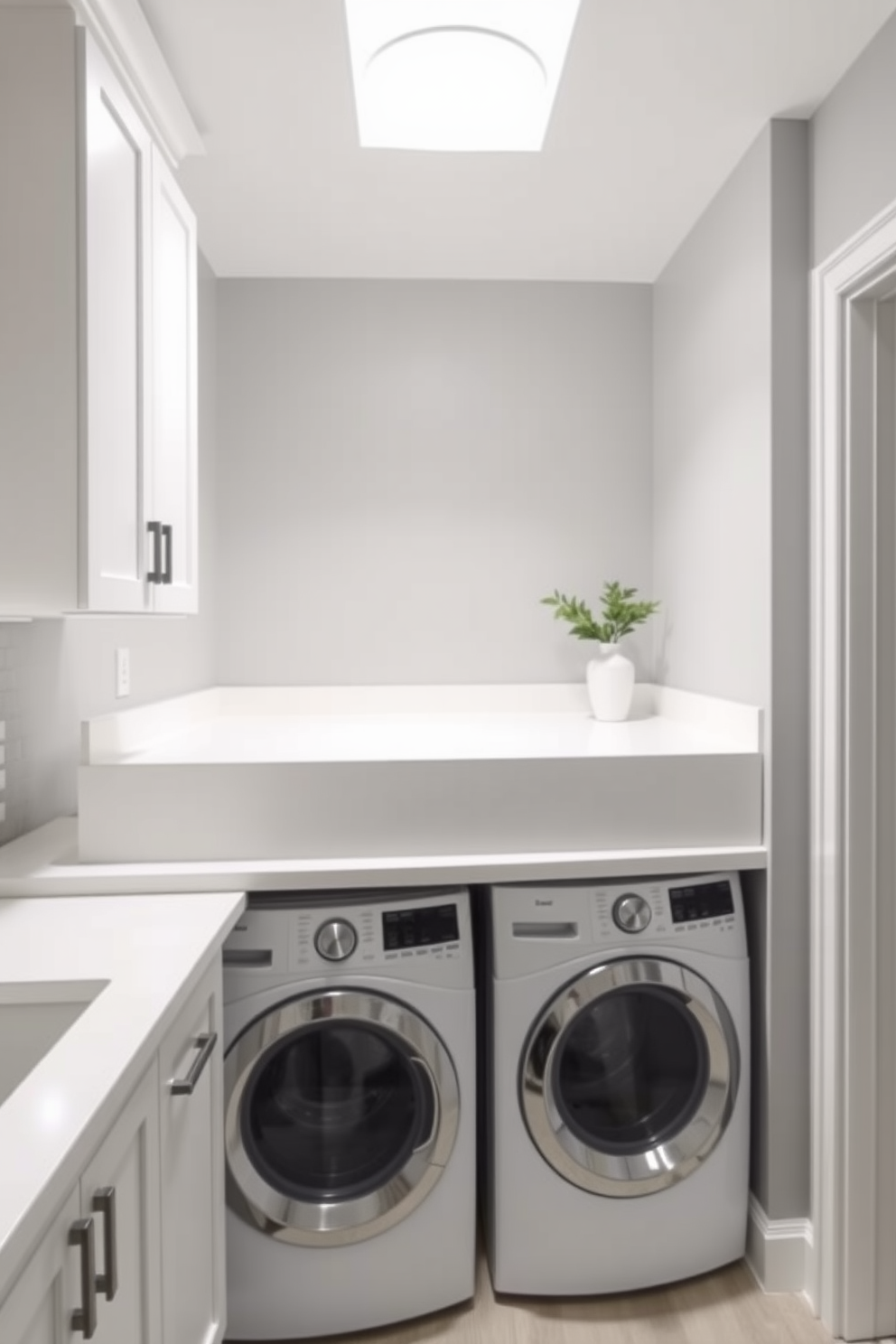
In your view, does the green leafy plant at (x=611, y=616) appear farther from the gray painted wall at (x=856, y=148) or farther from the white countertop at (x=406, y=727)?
the gray painted wall at (x=856, y=148)

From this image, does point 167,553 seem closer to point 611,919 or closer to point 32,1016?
point 32,1016

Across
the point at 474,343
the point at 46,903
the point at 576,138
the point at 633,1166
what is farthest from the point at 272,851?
the point at 474,343

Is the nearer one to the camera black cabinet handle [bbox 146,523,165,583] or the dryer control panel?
black cabinet handle [bbox 146,523,165,583]

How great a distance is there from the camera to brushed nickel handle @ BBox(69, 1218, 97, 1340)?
2.84 feet

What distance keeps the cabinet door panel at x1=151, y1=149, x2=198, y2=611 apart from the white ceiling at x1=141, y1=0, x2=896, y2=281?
0.84ft

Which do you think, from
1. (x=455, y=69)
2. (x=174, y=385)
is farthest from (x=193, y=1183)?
(x=455, y=69)

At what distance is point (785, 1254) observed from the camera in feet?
6.23

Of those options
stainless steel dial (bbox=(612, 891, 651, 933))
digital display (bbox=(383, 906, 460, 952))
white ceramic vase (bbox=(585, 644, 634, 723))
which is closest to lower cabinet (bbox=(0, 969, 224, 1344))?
digital display (bbox=(383, 906, 460, 952))

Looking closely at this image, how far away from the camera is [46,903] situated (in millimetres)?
1557

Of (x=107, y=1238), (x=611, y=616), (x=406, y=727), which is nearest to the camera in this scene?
(x=107, y=1238)

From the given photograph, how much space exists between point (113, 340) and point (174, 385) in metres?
0.40

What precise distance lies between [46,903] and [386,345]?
1993 mm

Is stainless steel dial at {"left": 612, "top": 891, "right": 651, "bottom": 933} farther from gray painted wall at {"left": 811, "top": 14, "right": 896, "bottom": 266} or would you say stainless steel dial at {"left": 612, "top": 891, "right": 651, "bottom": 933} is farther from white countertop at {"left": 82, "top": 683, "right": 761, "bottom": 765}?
gray painted wall at {"left": 811, "top": 14, "right": 896, "bottom": 266}

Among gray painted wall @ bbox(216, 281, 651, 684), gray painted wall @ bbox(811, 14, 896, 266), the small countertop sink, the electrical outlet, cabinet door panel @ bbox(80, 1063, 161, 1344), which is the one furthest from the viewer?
gray painted wall @ bbox(216, 281, 651, 684)
